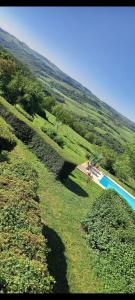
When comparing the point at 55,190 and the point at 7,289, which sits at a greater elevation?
the point at 7,289

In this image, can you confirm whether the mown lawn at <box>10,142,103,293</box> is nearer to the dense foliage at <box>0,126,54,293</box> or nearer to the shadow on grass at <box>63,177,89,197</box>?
the shadow on grass at <box>63,177,89,197</box>

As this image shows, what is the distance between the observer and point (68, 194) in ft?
99.9

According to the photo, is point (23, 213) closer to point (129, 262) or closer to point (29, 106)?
point (129, 262)

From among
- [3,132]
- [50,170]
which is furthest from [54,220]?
[50,170]

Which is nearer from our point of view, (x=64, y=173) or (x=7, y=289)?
(x=7, y=289)

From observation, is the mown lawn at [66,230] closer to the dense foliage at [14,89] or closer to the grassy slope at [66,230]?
the grassy slope at [66,230]

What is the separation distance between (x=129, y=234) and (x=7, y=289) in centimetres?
1349

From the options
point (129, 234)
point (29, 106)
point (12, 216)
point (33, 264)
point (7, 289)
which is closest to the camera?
point (7, 289)

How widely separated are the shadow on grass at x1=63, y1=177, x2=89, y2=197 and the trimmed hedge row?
939mm

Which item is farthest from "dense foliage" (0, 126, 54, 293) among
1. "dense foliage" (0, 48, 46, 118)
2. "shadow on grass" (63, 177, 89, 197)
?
"dense foliage" (0, 48, 46, 118)

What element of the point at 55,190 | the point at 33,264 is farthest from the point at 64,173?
the point at 33,264

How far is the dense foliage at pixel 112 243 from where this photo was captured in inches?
725

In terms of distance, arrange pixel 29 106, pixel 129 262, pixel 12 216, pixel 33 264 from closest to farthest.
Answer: pixel 33 264
pixel 12 216
pixel 129 262
pixel 29 106

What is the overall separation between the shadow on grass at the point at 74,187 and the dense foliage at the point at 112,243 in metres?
6.21
